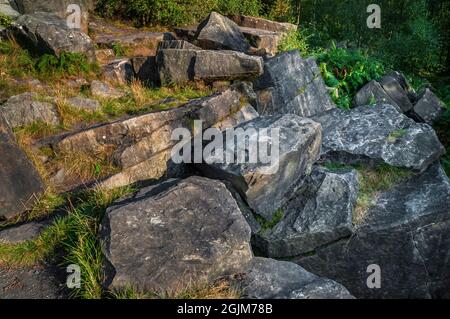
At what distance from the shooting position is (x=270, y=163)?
5699 mm

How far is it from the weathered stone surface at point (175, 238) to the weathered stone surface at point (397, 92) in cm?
683

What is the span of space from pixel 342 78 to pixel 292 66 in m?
2.05

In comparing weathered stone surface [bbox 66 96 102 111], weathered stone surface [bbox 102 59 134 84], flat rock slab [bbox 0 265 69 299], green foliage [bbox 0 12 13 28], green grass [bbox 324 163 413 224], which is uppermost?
green foliage [bbox 0 12 13 28]

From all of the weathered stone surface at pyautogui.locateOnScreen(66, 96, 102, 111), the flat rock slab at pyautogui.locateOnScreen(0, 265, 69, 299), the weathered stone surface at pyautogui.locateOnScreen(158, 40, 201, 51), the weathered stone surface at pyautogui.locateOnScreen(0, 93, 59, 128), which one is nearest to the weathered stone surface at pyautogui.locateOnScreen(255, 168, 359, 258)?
the flat rock slab at pyautogui.locateOnScreen(0, 265, 69, 299)

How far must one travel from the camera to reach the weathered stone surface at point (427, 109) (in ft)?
34.3

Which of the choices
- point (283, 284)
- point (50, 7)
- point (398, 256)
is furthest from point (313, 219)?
point (50, 7)

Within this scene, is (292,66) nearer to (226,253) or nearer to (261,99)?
(261,99)

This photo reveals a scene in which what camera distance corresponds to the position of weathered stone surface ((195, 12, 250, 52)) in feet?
34.3

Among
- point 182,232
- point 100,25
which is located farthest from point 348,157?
point 100,25

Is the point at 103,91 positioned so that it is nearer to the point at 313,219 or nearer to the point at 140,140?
the point at 140,140

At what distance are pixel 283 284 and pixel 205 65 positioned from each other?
5.65 metres

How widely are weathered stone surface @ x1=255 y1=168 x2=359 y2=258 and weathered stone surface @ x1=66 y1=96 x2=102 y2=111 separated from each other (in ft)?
13.6

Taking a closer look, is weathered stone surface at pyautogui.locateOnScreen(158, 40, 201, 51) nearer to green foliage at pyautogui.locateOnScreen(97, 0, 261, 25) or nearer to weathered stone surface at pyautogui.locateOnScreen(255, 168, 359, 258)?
green foliage at pyautogui.locateOnScreen(97, 0, 261, 25)

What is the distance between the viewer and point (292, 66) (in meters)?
9.53
